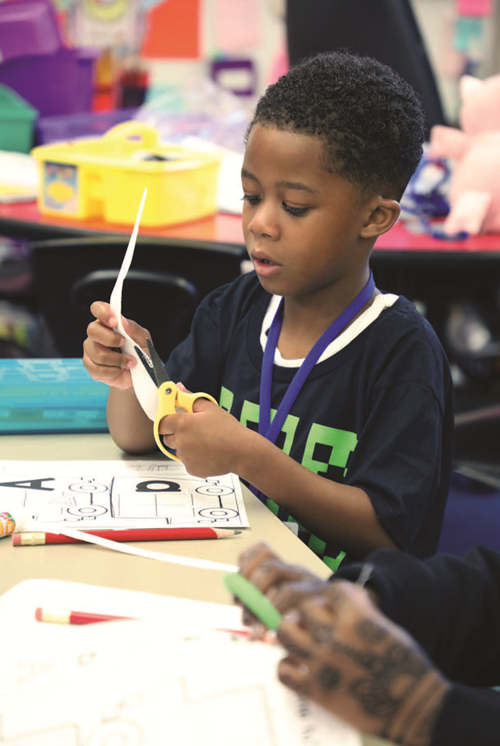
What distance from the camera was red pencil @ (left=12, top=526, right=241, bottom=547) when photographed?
2.24ft

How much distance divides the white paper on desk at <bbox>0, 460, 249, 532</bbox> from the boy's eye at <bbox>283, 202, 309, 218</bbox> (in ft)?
0.95

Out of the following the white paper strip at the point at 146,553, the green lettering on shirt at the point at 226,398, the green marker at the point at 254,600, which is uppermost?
the green marker at the point at 254,600

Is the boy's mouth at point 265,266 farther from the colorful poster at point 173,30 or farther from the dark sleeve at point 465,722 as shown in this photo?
the colorful poster at point 173,30

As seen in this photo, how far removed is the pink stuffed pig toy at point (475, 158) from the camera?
6.22ft

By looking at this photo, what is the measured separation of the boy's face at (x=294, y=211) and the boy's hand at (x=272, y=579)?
1.38ft

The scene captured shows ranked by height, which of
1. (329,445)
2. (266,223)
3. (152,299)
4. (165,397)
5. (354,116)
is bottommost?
(152,299)

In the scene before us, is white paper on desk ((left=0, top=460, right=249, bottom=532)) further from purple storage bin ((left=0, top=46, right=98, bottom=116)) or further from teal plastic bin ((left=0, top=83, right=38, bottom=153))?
purple storage bin ((left=0, top=46, right=98, bottom=116))

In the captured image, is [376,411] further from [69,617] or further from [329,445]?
[69,617]

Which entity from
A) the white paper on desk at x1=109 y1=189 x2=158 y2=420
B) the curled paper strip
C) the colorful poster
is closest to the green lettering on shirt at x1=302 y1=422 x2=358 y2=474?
the white paper on desk at x1=109 y1=189 x2=158 y2=420

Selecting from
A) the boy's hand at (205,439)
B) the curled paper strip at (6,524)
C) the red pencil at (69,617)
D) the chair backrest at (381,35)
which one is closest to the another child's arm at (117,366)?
the boy's hand at (205,439)

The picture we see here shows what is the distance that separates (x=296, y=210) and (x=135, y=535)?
0.38 metres

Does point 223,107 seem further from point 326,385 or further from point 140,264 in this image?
point 326,385

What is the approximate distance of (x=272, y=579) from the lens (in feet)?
1.65

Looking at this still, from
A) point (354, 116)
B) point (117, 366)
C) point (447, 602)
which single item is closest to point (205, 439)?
point (117, 366)
